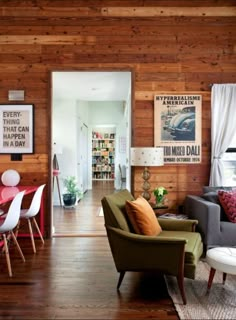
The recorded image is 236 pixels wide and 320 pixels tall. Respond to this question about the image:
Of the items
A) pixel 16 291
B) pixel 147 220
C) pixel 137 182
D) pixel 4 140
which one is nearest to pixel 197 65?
pixel 137 182

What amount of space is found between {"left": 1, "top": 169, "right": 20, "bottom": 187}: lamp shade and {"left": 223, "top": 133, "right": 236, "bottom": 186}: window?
10.1 ft

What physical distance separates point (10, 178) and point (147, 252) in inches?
96.8

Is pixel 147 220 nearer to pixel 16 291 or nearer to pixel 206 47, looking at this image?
pixel 16 291

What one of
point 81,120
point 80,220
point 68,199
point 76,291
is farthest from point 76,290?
point 81,120

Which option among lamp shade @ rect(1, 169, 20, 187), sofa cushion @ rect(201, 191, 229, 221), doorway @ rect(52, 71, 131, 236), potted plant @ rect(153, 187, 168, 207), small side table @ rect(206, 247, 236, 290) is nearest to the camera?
small side table @ rect(206, 247, 236, 290)

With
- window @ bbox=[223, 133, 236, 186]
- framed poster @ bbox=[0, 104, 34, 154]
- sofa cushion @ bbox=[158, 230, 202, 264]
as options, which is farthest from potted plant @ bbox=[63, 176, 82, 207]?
sofa cushion @ bbox=[158, 230, 202, 264]

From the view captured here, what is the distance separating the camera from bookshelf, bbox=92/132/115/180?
13.5 meters

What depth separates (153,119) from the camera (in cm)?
442

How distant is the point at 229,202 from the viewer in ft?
11.7

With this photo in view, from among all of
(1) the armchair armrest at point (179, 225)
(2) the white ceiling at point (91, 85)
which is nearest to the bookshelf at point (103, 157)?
(2) the white ceiling at point (91, 85)

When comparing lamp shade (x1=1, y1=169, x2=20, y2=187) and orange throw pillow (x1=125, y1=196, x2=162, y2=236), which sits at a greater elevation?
lamp shade (x1=1, y1=169, x2=20, y2=187)

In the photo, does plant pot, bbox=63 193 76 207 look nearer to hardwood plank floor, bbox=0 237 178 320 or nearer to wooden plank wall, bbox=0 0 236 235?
wooden plank wall, bbox=0 0 236 235

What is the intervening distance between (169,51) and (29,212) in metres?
3.00

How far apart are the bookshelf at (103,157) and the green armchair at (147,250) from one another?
422 inches
